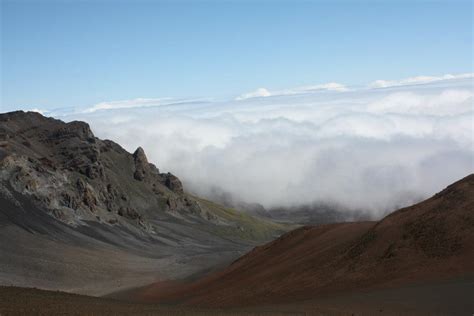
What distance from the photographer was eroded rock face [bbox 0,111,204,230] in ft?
461

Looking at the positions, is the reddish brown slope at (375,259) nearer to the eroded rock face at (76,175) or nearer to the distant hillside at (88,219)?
the distant hillside at (88,219)

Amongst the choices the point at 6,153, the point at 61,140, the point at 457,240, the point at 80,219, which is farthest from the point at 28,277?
the point at 61,140

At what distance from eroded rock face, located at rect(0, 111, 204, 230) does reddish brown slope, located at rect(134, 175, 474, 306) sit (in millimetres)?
79911

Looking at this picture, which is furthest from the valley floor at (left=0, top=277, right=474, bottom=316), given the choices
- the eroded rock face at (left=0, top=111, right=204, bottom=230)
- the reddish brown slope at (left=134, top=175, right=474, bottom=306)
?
the eroded rock face at (left=0, top=111, right=204, bottom=230)

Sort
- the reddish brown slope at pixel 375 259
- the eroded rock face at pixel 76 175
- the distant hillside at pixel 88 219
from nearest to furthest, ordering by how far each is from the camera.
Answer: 1. the reddish brown slope at pixel 375 259
2. the distant hillside at pixel 88 219
3. the eroded rock face at pixel 76 175

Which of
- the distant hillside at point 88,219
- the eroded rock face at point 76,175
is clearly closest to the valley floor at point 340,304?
the distant hillside at point 88,219

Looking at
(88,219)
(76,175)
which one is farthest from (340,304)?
(76,175)

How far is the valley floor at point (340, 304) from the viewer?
124 feet

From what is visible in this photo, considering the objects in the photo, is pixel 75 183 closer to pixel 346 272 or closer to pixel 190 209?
pixel 190 209

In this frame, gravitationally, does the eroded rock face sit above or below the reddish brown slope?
above

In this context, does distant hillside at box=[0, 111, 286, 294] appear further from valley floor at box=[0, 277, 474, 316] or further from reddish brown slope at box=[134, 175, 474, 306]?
valley floor at box=[0, 277, 474, 316]

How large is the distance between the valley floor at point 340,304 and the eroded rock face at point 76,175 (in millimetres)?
96449

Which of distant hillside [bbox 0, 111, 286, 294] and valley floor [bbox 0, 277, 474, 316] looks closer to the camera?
valley floor [bbox 0, 277, 474, 316]

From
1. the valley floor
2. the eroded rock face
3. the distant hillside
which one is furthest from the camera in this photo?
the eroded rock face
